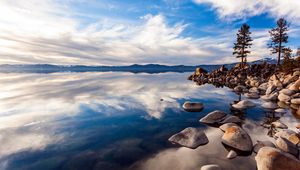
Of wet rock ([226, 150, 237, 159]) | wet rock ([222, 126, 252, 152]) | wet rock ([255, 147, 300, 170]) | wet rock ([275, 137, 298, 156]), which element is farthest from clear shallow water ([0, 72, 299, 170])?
wet rock ([275, 137, 298, 156])

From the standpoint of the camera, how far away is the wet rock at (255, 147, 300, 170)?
18.4ft

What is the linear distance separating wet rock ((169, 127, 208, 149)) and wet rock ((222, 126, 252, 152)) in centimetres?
94

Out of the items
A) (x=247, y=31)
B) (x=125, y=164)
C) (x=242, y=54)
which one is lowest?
(x=125, y=164)

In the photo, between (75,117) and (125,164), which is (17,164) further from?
(75,117)

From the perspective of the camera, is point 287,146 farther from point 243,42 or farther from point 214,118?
point 243,42

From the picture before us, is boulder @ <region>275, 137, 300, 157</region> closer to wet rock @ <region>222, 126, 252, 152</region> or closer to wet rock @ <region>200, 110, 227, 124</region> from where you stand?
wet rock @ <region>222, 126, 252, 152</region>

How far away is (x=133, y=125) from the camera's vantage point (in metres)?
10.9

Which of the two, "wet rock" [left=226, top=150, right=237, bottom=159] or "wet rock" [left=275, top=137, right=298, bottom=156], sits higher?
"wet rock" [left=275, top=137, right=298, bottom=156]

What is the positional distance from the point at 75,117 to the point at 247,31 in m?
49.0

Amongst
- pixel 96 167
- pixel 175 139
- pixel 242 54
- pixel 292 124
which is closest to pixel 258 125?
pixel 292 124

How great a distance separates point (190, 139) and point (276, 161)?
11.0ft

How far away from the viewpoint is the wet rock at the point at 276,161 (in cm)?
561

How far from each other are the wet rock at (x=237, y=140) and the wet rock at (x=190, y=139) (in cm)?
94

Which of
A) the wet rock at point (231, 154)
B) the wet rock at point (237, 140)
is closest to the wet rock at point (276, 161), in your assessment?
the wet rock at point (231, 154)
